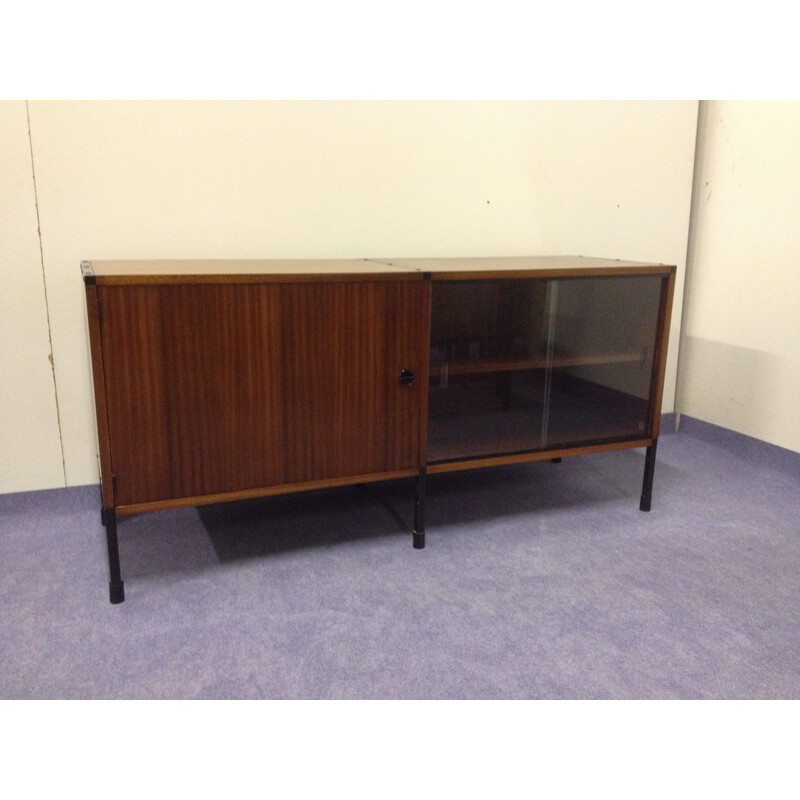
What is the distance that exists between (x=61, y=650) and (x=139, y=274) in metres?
0.80

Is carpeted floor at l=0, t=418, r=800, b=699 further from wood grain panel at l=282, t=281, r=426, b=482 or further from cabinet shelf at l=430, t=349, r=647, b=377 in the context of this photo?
cabinet shelf at l=430, t=349, r=647, b=377

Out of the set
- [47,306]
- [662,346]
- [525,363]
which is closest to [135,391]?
[47,306]

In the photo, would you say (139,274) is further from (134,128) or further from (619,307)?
(619,307)

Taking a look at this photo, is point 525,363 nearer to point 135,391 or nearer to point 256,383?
point 256,383

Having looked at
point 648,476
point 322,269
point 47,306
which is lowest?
point 648,476

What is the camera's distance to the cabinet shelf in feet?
6.38

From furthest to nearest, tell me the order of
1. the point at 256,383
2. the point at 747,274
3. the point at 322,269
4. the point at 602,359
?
the point at 747,274 < the point at 602,359 < the point at 322,269 < the point at 256,383

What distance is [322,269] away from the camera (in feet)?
5.88

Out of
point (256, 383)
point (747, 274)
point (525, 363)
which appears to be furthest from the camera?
point (747, 274)

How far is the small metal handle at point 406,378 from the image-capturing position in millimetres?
1831

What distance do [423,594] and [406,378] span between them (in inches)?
21.2

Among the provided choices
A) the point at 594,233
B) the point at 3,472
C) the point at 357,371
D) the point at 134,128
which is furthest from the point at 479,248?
the point at 3,472

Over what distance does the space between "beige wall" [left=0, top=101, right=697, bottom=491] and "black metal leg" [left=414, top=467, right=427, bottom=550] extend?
0.80m

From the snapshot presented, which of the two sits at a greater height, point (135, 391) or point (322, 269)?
point (322, 269)
